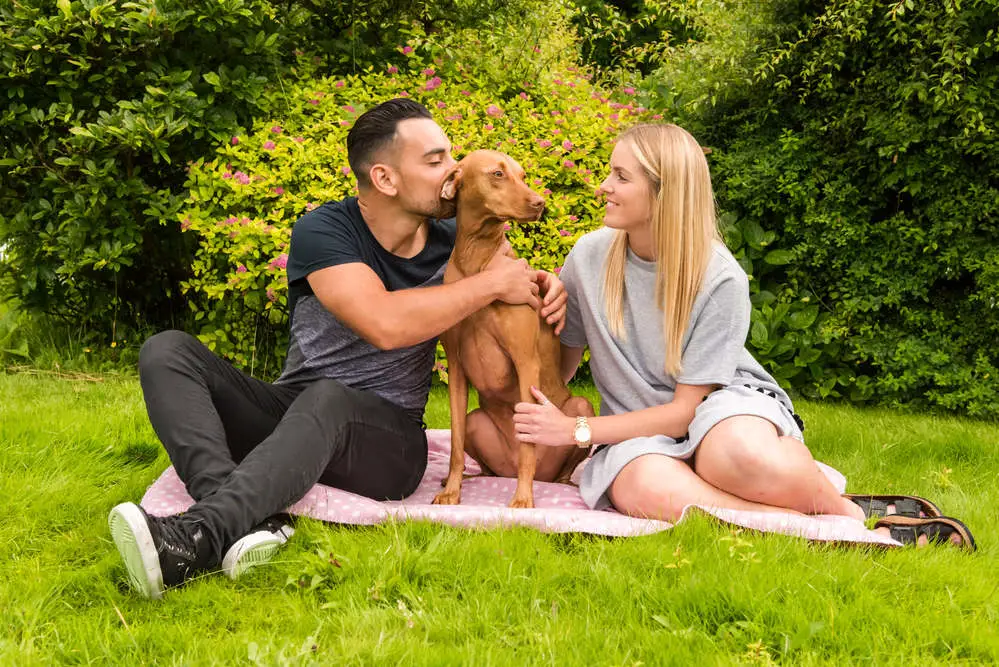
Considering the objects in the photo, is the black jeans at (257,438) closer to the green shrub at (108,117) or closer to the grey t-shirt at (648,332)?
the grey t-shirt at (648,332)

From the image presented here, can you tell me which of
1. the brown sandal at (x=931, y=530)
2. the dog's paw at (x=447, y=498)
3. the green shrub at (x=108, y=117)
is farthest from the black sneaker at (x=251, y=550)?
the green shrub at (x=108, y=117)

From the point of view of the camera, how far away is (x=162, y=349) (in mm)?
3178

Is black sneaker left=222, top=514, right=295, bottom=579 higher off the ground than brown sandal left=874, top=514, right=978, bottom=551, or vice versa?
black sneaker left=222, top=514, right=295, bottom=579

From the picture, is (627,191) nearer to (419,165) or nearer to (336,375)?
(419,165)

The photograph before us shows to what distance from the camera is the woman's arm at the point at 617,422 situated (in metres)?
3.27

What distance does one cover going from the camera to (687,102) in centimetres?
627

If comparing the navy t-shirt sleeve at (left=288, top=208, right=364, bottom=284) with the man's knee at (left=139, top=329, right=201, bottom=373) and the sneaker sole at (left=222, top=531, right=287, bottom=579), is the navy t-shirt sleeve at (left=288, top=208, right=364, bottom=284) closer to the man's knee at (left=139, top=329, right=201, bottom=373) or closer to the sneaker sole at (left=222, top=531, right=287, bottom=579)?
the man's knee at (left=139, top=329, right=201, bottom=373)

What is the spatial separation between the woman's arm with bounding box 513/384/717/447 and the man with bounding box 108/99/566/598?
40cm

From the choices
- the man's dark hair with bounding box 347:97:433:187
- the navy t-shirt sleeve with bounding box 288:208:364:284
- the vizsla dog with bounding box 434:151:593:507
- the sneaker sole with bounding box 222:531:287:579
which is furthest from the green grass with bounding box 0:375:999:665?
the man's dark hair with bounding box 347:97:433:187

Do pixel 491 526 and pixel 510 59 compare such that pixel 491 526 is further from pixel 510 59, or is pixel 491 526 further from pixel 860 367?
pixel 510 59

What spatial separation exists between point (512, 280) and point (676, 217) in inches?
25.3

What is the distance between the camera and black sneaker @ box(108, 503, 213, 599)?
2457 millimetres

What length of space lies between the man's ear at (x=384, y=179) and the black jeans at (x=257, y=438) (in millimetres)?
802

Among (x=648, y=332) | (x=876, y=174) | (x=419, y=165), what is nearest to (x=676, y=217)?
(x=648, y=332)
